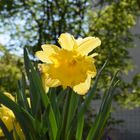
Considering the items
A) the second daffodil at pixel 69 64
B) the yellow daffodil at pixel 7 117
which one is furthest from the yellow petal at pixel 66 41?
the yellow daffodil at pixel 7 117

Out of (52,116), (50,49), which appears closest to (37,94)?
(52,116)

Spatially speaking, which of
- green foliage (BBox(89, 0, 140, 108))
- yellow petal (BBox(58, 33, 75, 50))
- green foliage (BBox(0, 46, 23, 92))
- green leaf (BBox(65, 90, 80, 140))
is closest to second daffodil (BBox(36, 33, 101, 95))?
yellow petal (BBox(58, 33, 75, 50))

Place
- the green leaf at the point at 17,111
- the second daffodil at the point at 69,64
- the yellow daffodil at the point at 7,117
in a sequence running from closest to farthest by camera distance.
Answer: the second daffodil at the point at 69,64 < the green leaf at the point at 17,111 < the yellow daffodil at the point at 7,117

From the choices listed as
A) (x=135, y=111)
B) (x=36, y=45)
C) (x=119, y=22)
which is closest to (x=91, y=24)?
(x=119, y=22)

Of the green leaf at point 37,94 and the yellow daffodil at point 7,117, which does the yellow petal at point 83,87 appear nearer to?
the green leaf at point 37,94

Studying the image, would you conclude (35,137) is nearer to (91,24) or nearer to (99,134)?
(99,134)

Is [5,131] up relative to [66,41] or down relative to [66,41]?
down

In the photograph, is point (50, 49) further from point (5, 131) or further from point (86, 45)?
point (5, 131)

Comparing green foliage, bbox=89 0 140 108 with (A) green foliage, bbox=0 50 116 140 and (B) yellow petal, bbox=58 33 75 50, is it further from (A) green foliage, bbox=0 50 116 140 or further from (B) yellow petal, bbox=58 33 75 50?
(B) yellow petal, bbox=58 33 75 50
